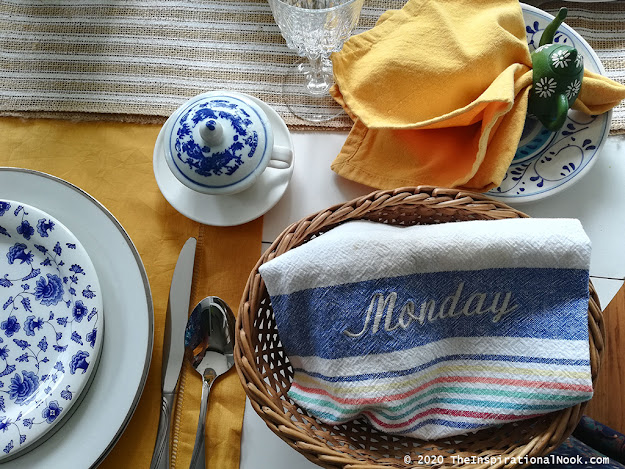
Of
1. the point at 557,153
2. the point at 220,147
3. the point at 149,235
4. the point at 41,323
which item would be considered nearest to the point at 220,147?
the point at 220,147

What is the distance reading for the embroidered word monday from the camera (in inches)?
20.3

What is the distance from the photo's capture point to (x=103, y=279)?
23.8 inches

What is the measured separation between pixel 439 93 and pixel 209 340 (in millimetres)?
383

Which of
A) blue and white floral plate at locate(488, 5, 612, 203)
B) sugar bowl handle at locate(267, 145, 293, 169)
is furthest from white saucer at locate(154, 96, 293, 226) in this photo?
blue and white floral plate at locate(488, 5, 612, 203)

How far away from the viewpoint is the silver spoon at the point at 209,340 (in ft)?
2.02

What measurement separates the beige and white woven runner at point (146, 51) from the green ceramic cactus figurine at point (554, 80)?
15 cm

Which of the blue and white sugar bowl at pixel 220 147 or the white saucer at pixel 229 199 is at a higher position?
the blue and white sugar bowl at pixel 220 147

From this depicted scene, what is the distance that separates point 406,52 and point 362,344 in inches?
13.2

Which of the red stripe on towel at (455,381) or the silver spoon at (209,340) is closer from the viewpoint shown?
the red stripe on towel at (455,381)

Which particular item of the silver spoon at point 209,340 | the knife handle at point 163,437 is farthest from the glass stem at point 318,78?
the knife handle at point 163,437

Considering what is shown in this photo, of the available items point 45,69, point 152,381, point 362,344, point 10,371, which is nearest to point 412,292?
point 362,344

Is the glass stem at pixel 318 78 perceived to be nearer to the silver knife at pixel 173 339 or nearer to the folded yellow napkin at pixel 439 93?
the folded yellow napkin at pixel 439 93

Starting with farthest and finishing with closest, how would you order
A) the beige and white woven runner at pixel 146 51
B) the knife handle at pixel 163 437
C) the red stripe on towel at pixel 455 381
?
the beige and white woven runner at pixel 146 51 < the knife handle at pixel 163 437 < the red stripe on towel at pixel 455 381

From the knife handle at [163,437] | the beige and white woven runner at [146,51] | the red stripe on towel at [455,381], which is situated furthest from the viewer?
the beige and white woven runner at [146,51]
